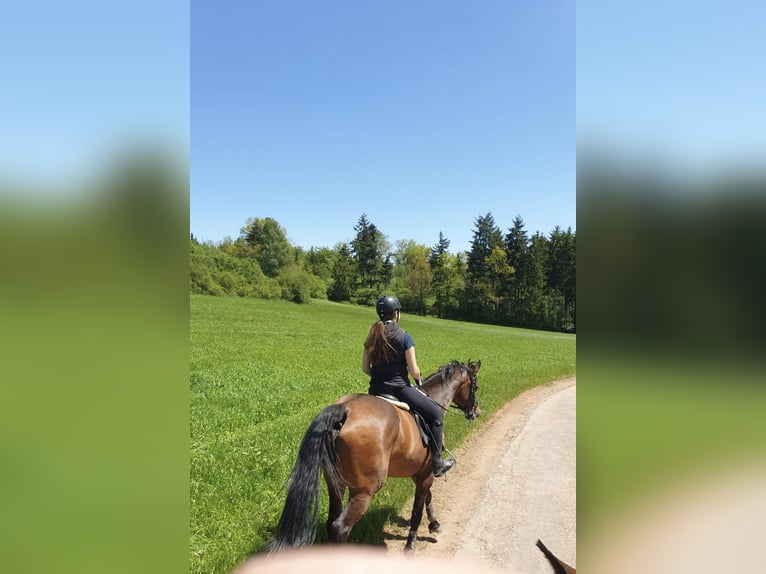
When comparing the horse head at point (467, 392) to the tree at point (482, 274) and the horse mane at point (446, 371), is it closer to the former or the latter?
the horse mane at point (446, 371)

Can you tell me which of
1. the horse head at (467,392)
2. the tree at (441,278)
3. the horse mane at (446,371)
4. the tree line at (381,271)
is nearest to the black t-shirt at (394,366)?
the horse mane at (446,371)

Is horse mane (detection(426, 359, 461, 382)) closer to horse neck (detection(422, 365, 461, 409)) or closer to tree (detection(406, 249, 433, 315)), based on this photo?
horse neck (detection(422, 365, 461, 409))

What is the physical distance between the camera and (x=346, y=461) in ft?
16.0

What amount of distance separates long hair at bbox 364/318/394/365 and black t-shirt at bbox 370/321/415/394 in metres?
0.04

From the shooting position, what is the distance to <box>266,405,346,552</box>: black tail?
4465 millimetres

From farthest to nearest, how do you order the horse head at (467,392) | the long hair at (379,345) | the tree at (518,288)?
the tree at (518,288)
the horse head at (467,392)
the long hair at (379,345)

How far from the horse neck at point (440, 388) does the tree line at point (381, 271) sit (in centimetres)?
2827

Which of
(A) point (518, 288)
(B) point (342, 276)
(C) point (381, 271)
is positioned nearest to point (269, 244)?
(B) point (342, 276)

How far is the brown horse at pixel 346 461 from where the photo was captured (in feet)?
14.8

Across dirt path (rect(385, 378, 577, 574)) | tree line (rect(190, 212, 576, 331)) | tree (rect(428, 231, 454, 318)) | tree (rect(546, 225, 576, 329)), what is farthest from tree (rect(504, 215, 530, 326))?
tree (rect(546, 225, 576, 329))

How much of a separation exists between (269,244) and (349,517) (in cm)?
5411

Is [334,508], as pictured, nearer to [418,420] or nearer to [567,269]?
[418,420]

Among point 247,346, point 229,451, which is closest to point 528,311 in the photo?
point 247,346
